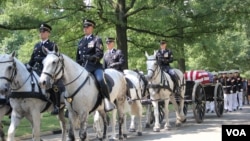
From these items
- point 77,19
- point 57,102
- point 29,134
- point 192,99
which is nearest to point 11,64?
point 57,102

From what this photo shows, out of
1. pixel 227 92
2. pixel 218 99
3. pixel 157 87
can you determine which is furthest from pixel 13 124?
pixel 227 92

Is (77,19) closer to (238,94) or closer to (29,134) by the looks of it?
(29,134)

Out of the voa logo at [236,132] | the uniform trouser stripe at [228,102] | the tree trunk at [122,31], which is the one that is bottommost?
the uniform trouser stripe at [228,102]

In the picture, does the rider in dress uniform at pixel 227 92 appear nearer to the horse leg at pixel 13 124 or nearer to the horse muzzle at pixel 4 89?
the horse leg at pixel 13 124

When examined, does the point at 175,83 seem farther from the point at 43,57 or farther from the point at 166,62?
the point at 43,57

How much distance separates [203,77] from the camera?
770 inches

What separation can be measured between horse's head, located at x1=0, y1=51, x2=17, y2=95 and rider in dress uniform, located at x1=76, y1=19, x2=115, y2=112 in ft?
5.63

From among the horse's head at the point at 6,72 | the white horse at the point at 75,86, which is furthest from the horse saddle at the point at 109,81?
the horse's head at the point at 6,72

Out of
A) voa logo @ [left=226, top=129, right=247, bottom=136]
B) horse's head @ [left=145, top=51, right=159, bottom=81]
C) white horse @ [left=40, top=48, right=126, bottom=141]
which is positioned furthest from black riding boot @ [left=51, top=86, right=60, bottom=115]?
voa logo @ [left=226, top=129, right=247, bottom=136]

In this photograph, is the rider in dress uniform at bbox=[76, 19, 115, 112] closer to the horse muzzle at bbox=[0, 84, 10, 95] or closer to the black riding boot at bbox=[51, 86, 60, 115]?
the black riding boot at bbox=[51, 86, 60, 115]

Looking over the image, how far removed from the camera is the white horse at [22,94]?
356 inches

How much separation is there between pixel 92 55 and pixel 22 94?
Answer: 6.03ft

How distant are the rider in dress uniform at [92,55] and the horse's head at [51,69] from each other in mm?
1221

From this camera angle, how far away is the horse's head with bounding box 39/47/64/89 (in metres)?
8.48
